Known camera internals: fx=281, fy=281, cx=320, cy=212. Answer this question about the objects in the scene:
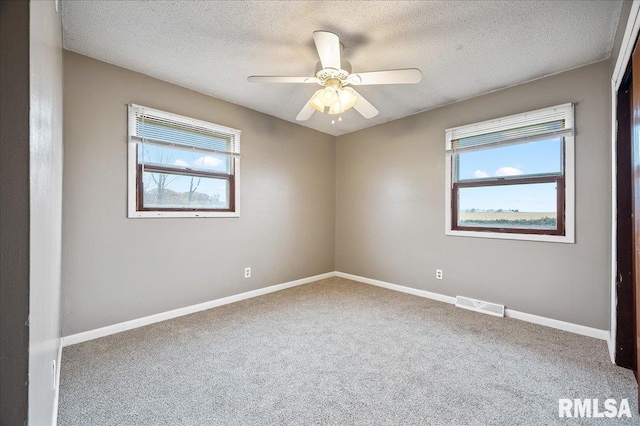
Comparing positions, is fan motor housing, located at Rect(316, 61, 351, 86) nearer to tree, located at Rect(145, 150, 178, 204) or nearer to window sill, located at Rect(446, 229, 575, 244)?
tree, located at Rect(145, 150, 178, 204)

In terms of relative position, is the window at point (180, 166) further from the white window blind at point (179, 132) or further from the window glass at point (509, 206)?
the window glass at point (509, 206)

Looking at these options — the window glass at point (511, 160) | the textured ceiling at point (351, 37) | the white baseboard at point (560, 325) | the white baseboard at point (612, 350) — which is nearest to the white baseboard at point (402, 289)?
the white baseboard at point (560, 325)

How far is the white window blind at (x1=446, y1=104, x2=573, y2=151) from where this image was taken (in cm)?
267

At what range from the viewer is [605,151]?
245 centimetres

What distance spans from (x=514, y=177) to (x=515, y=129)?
51 cm

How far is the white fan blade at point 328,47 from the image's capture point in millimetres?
1738

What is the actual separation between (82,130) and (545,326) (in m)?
4.59

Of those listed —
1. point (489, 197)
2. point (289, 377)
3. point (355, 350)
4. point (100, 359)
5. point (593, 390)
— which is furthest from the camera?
point (489, 197)

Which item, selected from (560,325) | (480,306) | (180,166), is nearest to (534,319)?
(560,325)

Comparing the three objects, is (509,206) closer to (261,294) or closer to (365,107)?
(365,107)

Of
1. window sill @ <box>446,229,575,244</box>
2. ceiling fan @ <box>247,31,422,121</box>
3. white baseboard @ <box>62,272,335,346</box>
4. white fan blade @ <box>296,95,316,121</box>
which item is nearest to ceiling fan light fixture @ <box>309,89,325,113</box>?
ceiling fan @ <box>247,31,422,121</box>

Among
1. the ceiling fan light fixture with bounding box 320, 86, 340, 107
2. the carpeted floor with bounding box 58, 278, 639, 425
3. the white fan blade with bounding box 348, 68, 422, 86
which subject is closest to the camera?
the carpeted floor with bounding box 58, 278, 639, 425

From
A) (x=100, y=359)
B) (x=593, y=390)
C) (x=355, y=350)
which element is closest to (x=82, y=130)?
(x=100, y=359)

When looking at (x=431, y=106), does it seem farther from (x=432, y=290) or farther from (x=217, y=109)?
(x=217, y=109)
